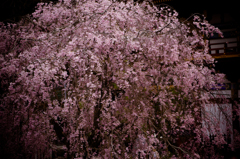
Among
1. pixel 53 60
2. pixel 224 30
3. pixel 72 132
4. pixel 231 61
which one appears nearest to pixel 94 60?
pixel 53 60

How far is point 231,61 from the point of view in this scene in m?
8.91

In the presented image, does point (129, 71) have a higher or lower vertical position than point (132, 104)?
higher

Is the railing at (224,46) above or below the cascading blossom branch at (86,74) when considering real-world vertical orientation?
above

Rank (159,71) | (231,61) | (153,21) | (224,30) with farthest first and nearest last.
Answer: (224,30)
(231,61)
(153,21)
(159,71)

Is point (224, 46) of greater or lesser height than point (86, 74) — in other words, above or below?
above

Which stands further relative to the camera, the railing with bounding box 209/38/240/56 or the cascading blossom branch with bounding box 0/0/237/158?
the railing with bounding box 209/38/240/56

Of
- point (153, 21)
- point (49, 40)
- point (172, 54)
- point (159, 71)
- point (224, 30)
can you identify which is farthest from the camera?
point (224, 30)

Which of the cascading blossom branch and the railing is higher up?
the railing

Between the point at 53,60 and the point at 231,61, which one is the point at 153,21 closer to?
the point at 53,60

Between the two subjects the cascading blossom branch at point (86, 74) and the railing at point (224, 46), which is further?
the railing at point (224, 46)

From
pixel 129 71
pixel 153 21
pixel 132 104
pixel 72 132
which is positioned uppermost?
pixel 153 21

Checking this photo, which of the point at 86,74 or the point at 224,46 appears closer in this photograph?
the point at 86,74

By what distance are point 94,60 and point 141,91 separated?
2270 millimetres

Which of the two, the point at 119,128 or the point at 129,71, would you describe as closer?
the point at 129,71
